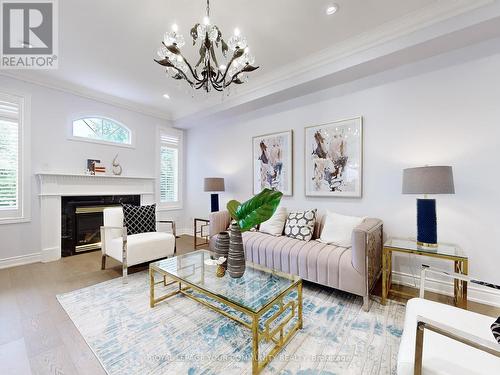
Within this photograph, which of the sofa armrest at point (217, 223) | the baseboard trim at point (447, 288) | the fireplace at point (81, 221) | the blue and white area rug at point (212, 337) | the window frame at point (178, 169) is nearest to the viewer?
the blue and white area rug at point (212, 337)

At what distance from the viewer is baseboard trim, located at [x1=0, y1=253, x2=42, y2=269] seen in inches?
121

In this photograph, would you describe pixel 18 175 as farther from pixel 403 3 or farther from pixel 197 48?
pixel 403 3

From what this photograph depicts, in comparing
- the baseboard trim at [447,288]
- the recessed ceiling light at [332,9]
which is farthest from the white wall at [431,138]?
the recessed ceiling light at [332,9]

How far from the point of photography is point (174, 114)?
16.2 feet

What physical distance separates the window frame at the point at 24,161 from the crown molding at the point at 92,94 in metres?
0.26

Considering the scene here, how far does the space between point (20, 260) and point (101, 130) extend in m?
2.39

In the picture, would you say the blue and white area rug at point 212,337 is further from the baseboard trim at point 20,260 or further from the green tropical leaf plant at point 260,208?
the baseboard trim at point 20,260

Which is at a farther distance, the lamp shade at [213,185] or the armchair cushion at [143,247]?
the lamp shade at [213,185]

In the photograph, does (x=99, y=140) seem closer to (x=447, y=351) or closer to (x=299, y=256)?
(x=299, y=256)

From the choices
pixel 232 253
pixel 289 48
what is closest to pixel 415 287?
pixel 232 253

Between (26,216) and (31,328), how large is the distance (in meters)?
2.25

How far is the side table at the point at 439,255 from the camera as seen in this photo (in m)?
1.86

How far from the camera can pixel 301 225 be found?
294cm

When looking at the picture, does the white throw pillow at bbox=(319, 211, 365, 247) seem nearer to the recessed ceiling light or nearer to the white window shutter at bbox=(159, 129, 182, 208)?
the recessed ceiling light
